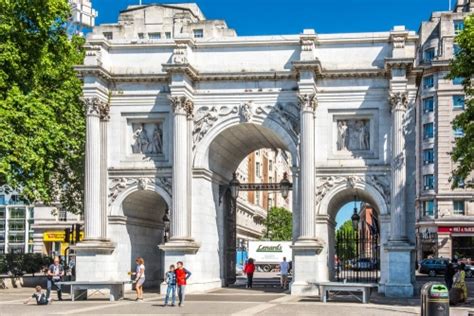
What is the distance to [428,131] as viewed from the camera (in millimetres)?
76062

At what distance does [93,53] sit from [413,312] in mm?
17678

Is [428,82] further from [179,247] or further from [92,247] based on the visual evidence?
[92,247]

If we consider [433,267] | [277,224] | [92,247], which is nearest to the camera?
[92,247]

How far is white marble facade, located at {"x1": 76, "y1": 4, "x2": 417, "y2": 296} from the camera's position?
110 feet

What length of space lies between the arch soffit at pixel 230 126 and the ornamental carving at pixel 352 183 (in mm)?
1379

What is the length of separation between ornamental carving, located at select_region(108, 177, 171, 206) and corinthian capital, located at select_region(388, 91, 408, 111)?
32.3 feet

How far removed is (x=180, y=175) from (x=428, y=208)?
146 ft

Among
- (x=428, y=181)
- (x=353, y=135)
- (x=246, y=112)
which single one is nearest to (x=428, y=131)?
(x=428, y=181)

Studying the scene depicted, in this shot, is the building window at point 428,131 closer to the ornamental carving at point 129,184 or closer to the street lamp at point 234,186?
the street lamp at point 234,186

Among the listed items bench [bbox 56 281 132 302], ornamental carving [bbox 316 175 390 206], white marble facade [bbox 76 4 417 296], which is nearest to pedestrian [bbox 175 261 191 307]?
bench [bbox 56 281 132 302]

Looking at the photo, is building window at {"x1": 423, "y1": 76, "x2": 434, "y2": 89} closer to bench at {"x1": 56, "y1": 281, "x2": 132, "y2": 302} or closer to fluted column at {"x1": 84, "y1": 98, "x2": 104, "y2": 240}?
fluted column at {"x1": 84, "y1": 98, "x2": 104, "y2": 240}

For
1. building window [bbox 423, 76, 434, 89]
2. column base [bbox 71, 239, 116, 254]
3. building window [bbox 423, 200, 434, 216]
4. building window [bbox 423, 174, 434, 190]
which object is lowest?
column base [bbox 71, 239, 116, 254]

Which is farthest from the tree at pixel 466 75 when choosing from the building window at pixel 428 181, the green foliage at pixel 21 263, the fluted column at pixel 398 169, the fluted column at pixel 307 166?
the building window at pixel 428 181

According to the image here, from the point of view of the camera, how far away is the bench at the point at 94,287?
1169 inches
